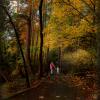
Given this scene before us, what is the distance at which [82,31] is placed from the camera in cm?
2267

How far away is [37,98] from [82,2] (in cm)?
974

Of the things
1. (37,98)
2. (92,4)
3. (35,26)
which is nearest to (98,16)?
(37,98)

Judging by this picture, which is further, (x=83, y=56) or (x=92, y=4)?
(x=83, y=56)

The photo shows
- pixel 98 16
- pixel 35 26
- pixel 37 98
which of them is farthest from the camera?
pixel 35 26

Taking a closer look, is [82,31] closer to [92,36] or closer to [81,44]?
[92,36]

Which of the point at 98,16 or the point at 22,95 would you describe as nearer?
the point at 98,16

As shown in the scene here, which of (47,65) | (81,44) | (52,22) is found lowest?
(47,65)

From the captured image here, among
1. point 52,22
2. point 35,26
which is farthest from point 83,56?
point 35,26

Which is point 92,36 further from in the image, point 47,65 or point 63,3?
point 47,65

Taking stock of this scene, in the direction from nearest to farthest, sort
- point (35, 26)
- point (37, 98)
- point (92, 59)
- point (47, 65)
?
point (37, 98)
point (92, 59)
point (35, 26)
point (47, 65)

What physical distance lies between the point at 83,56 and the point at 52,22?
3.98 metres

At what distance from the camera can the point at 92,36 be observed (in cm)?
2278

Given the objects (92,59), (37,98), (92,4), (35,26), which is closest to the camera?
(37,98)

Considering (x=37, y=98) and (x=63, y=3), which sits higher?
(x=63, y=3)
